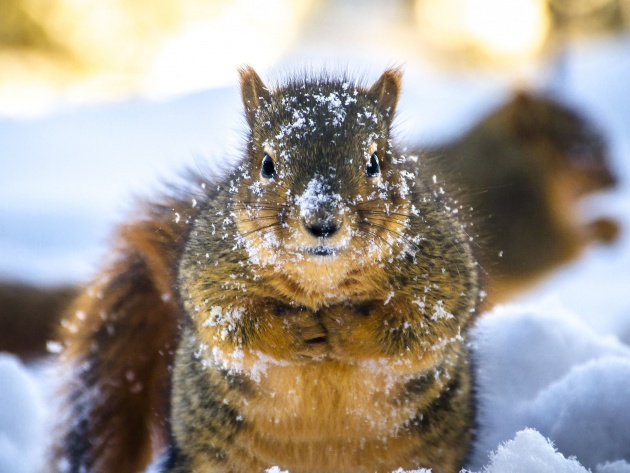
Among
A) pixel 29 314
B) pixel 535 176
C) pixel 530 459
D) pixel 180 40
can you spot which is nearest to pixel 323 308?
pixel 530 459

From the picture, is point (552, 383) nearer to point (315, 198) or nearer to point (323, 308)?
point (323, 308)

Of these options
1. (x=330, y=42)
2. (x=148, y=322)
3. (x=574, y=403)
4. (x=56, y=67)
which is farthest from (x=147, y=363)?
(x=330, y=42)

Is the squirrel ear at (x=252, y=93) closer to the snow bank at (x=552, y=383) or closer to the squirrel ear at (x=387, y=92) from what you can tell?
the squirrel ear at (x=387, y=92)

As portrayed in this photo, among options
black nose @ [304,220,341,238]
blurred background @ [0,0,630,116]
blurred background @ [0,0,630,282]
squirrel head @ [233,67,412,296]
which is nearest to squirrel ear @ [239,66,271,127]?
squirrel head @ [233,67,412,296]

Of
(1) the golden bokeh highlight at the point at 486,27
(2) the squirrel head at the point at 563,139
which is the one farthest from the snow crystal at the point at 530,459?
(1) the golden bokeh highlight at the point at 486,27

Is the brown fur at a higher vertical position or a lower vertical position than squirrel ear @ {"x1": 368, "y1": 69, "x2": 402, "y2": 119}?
higher

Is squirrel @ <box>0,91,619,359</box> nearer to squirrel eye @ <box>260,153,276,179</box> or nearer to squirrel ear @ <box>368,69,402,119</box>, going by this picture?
squirrel ear @ <box>368,69,402,119</box>
